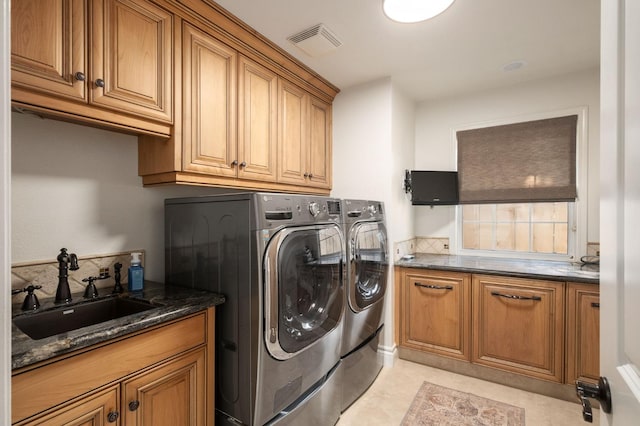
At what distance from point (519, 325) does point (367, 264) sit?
1241 millimetres

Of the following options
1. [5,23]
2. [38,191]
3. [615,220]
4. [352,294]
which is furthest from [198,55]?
[615,220]

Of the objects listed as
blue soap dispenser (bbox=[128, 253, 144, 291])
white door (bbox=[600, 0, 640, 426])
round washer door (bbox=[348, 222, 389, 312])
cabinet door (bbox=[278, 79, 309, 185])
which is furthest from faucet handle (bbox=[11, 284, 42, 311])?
white door (bbox=[600, 0, 640, 426])

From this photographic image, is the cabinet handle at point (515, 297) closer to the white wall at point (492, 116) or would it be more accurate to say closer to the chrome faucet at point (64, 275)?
the white wall at point (492, 116)

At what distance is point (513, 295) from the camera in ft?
7.52

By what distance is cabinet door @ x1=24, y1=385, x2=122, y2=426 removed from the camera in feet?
3.04

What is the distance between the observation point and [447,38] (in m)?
2.11

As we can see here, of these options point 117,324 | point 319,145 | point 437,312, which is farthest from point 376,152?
point 117,324

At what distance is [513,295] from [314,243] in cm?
168

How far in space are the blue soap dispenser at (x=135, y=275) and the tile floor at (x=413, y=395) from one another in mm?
1522

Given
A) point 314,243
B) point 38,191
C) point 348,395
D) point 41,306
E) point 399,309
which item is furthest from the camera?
point 399,309

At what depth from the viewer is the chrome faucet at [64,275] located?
1.40m

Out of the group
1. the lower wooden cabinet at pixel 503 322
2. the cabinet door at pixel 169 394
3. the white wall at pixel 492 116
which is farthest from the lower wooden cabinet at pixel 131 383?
the white wall at pixel 492 116

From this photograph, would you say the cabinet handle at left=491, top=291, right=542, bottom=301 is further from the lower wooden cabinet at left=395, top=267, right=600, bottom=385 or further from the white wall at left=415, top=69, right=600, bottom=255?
the white wall at left=415, top=69, right=600, bottom=255

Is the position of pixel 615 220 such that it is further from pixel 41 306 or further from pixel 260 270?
pixel 41 306
